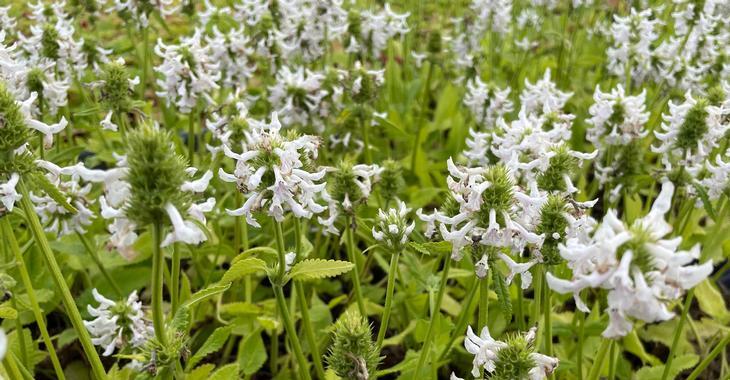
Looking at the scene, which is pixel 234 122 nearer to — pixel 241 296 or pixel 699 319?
pixel 241 296

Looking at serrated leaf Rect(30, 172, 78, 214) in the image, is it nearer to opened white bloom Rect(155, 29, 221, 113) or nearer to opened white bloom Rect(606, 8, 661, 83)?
opened white bloom Rect(155, 29, 221, 113)

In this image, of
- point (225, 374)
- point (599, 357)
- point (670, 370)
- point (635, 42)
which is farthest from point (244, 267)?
point (635, 42)

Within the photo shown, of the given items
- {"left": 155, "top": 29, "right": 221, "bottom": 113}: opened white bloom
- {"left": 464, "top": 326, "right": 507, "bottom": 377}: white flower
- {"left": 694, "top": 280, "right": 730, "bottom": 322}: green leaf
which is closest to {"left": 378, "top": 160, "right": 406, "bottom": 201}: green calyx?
{"left": 155, "top": 29, "right": 221, "bottom": 113}: opened white bloom

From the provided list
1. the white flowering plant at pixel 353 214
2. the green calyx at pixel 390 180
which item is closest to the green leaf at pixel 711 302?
the white flowering plant at pixel 353 214

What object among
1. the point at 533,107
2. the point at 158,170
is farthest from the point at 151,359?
the point at 533,107

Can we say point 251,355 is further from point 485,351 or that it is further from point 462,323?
point 485,351

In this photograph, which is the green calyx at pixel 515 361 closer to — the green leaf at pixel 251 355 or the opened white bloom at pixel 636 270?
the opened white bloom at pixel 636 270
